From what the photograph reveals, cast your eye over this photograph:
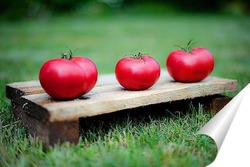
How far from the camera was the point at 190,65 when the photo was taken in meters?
2.75

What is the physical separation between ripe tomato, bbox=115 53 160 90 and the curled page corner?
20.0 inches

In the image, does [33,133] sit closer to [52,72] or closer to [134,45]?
[52,72]

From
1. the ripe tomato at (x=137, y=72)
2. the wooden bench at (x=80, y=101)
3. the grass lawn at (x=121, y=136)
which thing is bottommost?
the grass lawn at (x=121, y=136)

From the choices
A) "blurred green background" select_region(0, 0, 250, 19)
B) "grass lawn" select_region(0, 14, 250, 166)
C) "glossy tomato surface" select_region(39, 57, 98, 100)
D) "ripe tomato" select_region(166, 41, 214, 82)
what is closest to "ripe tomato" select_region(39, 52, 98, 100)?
"glossy tomato surface" select_region(39, 57, 98, 100)

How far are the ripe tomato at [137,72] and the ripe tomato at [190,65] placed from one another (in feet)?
0.85

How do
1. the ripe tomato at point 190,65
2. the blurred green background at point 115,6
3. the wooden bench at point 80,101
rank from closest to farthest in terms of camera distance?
the wooden bench at point 80,101, the ripe tomato at point 190,65, the blurred green background at point 115,6

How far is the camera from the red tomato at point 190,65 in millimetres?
2748

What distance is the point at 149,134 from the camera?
8.16ft

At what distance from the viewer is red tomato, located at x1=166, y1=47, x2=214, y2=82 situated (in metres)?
2.75

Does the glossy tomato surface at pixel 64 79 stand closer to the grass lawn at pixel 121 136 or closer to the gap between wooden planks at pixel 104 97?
the gap between wooden planks at pixel 104 97

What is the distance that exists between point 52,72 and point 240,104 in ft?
3.71

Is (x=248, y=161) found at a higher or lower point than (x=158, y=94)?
lower

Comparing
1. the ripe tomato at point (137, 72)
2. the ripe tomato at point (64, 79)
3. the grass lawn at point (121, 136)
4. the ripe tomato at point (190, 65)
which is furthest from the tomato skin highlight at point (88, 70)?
the ripe tomato at point (190, 65)

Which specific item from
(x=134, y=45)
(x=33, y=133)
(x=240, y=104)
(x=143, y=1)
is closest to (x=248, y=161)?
(x=240, y=104)
